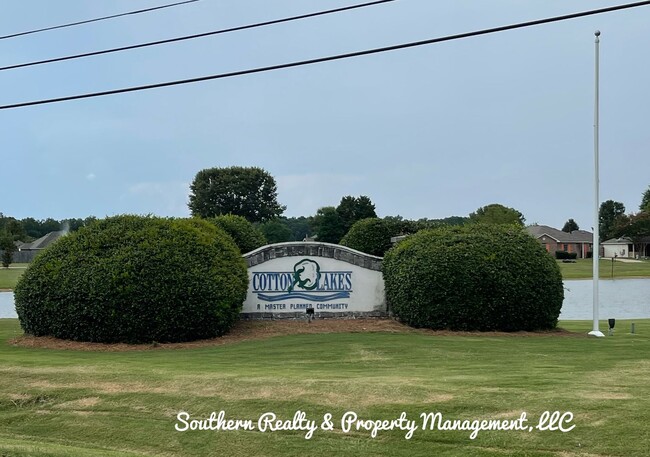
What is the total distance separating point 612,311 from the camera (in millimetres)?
28047

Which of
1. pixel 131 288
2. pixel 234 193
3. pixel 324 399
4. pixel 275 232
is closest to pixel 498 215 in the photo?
pixel 275 232

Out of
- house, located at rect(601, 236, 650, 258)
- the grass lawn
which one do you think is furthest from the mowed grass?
house, located at rect(601, 236, 650, 258)

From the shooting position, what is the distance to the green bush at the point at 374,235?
26.0 metres

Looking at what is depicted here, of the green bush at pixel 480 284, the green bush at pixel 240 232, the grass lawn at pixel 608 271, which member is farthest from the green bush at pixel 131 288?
the grass lawn at pixel 608 271

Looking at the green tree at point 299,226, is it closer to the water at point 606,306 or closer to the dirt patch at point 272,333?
the water at point 606,306

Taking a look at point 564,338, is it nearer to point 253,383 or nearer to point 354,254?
point 354,254

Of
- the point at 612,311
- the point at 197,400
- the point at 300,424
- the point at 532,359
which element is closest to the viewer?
the point at 300,424

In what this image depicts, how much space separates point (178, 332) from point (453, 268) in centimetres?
637

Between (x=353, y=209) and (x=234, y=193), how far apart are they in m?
26.2

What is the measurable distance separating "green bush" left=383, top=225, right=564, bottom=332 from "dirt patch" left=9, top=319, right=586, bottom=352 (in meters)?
0.33

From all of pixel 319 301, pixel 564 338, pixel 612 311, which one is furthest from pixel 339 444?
pixel 612 311

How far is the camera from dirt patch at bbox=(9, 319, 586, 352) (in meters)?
15.1

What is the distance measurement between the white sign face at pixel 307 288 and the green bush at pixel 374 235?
7178 mm

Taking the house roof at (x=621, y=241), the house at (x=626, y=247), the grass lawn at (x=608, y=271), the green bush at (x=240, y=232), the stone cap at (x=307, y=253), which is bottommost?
the grass lawn at (x=608, y=271)
